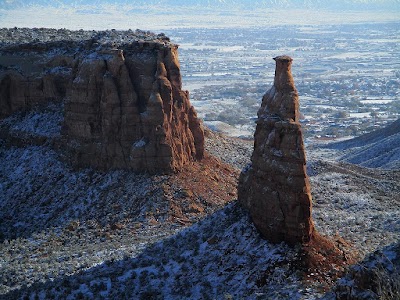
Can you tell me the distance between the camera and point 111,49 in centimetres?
4150

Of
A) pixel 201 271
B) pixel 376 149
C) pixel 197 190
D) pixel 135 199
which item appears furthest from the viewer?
pixel 376 149

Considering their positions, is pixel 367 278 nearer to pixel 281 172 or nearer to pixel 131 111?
pixel 281 172

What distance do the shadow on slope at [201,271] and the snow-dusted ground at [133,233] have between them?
0.05 metres

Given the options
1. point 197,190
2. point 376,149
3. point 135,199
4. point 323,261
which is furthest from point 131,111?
point 376,149

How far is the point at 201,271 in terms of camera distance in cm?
2927

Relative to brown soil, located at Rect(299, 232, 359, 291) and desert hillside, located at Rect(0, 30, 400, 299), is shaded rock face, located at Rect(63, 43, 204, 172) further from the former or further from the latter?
brown soil, located at Rect(299, 232, 359, 291)

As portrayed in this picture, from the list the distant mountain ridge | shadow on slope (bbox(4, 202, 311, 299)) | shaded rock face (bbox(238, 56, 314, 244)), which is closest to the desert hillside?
shadow on slope (bbox(4, 202, 311, 299))

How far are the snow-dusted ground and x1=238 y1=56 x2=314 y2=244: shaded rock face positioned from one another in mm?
921

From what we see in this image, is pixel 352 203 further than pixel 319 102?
No

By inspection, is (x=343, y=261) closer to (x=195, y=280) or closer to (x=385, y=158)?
(x=195, y=280)

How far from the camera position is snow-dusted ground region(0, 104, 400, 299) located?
28.3 metres

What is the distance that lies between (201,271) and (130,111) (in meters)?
14.4

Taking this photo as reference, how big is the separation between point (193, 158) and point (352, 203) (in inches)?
429

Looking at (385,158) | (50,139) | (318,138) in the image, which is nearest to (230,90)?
(318,138)
